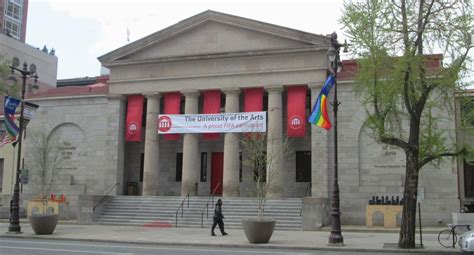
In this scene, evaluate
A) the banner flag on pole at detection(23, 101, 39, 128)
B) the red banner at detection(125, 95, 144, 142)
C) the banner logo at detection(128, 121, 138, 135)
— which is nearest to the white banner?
the red banner at detection(125, 95, 144, 142)

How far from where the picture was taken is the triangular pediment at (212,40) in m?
33.8

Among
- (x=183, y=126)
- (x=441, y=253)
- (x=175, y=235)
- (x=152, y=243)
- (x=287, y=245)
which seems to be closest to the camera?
(x=441, y=253)

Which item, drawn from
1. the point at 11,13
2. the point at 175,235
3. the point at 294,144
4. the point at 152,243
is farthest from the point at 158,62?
the point at 11,13

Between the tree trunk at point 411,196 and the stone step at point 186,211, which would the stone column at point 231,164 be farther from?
the tree trunk at point 411,196

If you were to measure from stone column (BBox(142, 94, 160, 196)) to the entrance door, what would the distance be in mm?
4168

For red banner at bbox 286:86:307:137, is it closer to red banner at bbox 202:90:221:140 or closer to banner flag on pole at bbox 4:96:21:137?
red banner at bbox 202:90:221:140

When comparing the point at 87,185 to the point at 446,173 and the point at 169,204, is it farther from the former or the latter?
the point at 446,173

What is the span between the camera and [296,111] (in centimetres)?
3344

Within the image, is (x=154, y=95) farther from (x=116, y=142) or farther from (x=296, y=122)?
(x=296, y=122)

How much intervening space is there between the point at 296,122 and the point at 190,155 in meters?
7.57

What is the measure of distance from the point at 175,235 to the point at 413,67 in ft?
43.3

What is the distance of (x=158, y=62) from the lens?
1446 inches

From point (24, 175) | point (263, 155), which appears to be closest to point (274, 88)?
point (263, 155)

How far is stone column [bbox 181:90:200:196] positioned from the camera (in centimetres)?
3456
